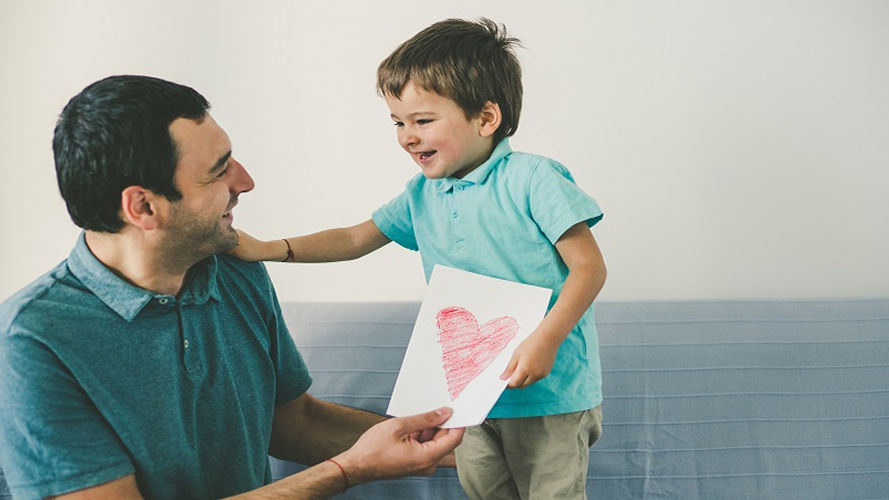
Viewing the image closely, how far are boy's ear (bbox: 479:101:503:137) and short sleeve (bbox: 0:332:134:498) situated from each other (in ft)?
2.37

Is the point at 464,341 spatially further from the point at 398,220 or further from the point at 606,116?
the point at 606,116

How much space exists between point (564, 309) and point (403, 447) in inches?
12.5

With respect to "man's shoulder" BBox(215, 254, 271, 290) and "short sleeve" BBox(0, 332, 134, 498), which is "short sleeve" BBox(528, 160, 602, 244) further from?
"short sleeve" BBox(0, 332, 134, 498)

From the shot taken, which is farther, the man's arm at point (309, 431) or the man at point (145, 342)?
the man's arm at point (309, 431)

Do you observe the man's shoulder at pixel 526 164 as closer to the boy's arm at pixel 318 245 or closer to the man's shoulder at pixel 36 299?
the boy's arm at pixel 318 245

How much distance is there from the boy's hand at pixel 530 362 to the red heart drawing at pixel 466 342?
5cm

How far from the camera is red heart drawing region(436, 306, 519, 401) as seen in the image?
1.29 metres

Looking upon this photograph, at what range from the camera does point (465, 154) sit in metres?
1.40

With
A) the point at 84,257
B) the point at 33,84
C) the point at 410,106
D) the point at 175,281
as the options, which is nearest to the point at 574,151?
the point at 410,106

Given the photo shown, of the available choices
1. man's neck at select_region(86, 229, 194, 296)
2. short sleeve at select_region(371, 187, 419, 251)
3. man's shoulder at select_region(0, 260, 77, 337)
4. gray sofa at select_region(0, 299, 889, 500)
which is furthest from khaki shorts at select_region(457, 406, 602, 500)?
man's shoulder at select_region(0, 260, 77, 337)

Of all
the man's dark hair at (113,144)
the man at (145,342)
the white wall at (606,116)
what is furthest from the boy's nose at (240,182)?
the white wall at (606,116)

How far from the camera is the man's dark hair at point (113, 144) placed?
122 centimetres

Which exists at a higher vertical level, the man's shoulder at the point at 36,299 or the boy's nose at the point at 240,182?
the boy's nose at the point at 240,182

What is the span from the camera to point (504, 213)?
137cm
